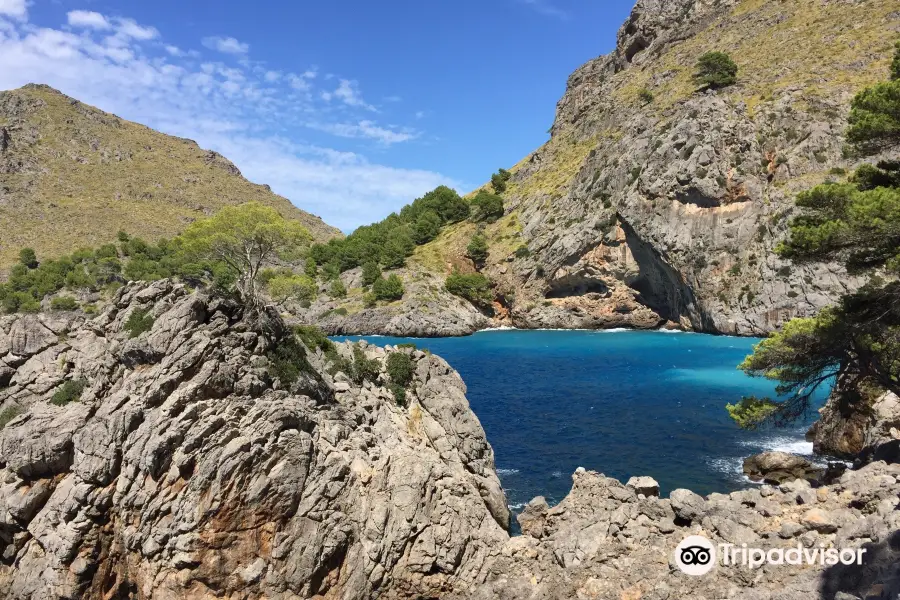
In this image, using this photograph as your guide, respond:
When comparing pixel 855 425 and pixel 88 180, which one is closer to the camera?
pixel 855 425

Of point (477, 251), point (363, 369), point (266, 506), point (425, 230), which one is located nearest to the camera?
point (266, 506)

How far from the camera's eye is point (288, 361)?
23234mm

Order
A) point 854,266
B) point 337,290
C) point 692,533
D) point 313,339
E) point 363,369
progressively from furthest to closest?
point 337,290 < point 313,339 < point 363,369 < point 854,266 < point 692,533

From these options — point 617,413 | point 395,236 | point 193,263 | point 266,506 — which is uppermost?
point 395,236

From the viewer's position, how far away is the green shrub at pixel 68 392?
2144cm

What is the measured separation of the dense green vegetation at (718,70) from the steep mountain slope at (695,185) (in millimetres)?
2958

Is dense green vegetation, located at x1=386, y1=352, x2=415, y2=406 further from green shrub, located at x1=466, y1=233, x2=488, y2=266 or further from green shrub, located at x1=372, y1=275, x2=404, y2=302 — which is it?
green shrub, located at x1=466, y1=233, x2=488, y2=266

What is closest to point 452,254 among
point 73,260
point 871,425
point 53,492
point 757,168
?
point 757,168

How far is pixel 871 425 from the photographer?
29.0m

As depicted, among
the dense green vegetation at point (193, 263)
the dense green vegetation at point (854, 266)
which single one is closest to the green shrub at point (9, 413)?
the dense green vegetation at point (193, 263)

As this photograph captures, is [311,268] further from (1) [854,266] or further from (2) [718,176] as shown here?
(1) [854,266]

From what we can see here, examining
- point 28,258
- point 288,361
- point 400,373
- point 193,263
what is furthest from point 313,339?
point 28,258

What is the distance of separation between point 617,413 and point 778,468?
15288 millimetres

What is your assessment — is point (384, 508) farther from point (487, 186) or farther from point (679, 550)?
point (487, 186)
